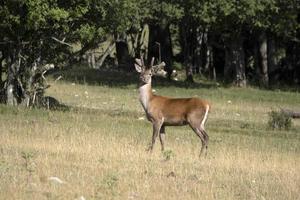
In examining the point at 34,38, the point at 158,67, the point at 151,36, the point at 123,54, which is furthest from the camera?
the point at 123,54

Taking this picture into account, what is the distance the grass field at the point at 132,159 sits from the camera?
10938mm

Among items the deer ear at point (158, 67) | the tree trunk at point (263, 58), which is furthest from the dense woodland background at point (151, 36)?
the deer ear at point (158, 67)

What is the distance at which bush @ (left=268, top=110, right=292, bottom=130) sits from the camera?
24734mm

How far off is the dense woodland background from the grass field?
2.04 metres

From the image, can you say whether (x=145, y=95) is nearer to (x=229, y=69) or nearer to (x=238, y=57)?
(x=238, y=57)

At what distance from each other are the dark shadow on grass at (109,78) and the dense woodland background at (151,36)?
1.57m

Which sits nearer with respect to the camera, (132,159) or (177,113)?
(132,159)

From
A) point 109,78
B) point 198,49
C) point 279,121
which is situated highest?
point 198,49

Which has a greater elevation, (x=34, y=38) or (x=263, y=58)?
(x=34, y=38)

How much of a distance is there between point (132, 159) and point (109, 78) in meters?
32.4

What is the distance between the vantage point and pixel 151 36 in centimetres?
5062

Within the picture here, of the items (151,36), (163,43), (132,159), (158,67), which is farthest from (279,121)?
(151,36)

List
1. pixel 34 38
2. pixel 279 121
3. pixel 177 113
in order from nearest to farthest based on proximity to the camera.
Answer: pixel 177 113 < pixel 34 38 < pixel 279 121

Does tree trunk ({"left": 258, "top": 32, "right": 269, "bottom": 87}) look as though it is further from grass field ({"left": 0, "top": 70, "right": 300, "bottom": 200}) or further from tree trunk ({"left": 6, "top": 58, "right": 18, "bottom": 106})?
tree trunk ({"left": 6, "top": 58, "right": 18, "bottom": 106})
